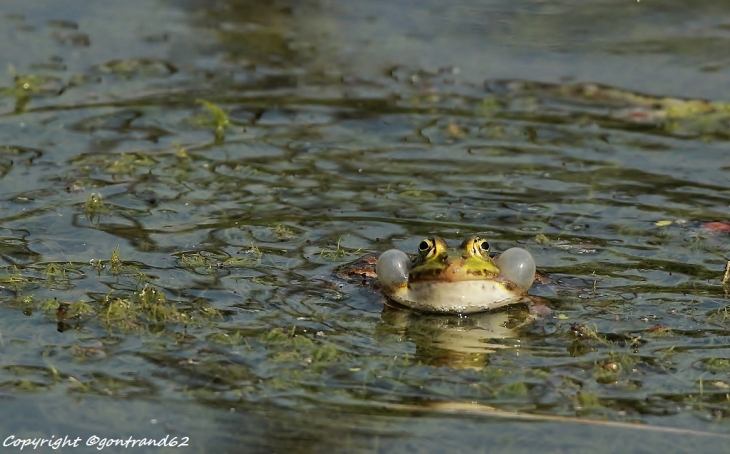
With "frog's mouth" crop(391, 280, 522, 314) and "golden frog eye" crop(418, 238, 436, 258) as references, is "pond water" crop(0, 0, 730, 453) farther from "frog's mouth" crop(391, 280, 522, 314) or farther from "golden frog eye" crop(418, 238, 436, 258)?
"golden frog eye" crop(418, 238, 436, 258)

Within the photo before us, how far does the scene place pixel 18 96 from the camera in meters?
10.1

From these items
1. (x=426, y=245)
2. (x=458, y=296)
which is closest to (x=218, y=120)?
(x=426, y=245)

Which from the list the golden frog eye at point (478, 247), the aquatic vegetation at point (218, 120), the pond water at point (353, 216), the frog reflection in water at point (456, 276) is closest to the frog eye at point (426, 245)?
the frog reflection in water at point (456, 276)

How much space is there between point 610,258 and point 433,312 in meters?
1.36

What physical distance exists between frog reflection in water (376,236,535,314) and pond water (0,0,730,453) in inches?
4.5

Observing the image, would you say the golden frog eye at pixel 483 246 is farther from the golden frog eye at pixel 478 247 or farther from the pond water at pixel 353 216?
the pond water at pixel 353 216

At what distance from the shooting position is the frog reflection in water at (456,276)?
6191 millimetres

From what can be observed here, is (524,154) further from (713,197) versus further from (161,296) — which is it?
(161,296)

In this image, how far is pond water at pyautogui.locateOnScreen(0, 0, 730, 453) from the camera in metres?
5.11

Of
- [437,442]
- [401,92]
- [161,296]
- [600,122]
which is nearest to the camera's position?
[437,442]

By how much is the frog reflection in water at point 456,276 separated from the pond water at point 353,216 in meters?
0.11

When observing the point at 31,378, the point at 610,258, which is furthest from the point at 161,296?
the point at 610,258

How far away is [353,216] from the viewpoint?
7.88 metres

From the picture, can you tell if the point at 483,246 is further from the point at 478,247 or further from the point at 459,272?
the point at 459,272
